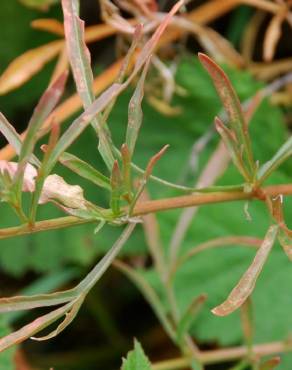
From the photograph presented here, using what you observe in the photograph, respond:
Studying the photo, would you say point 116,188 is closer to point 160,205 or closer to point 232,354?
point 160,205

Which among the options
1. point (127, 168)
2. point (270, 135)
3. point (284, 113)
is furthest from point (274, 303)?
point (127, 168)

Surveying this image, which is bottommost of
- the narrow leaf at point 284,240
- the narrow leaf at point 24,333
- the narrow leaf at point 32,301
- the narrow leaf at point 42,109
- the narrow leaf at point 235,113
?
the narrow leaf at point 24,333

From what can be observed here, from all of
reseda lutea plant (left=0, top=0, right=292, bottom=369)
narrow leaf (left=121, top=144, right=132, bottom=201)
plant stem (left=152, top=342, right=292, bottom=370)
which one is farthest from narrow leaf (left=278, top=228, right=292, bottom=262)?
plant stem (left=152, top=342, right=292, bottom=370)

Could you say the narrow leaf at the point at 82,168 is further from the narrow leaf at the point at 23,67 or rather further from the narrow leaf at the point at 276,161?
the narrow leaf at the point at 23,67

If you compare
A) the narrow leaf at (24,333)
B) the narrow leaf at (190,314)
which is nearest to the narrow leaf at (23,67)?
the narrow leaf at (190,314)

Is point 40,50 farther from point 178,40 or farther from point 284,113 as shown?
point 284,113

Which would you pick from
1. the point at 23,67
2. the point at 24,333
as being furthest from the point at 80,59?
the point at 23,67
